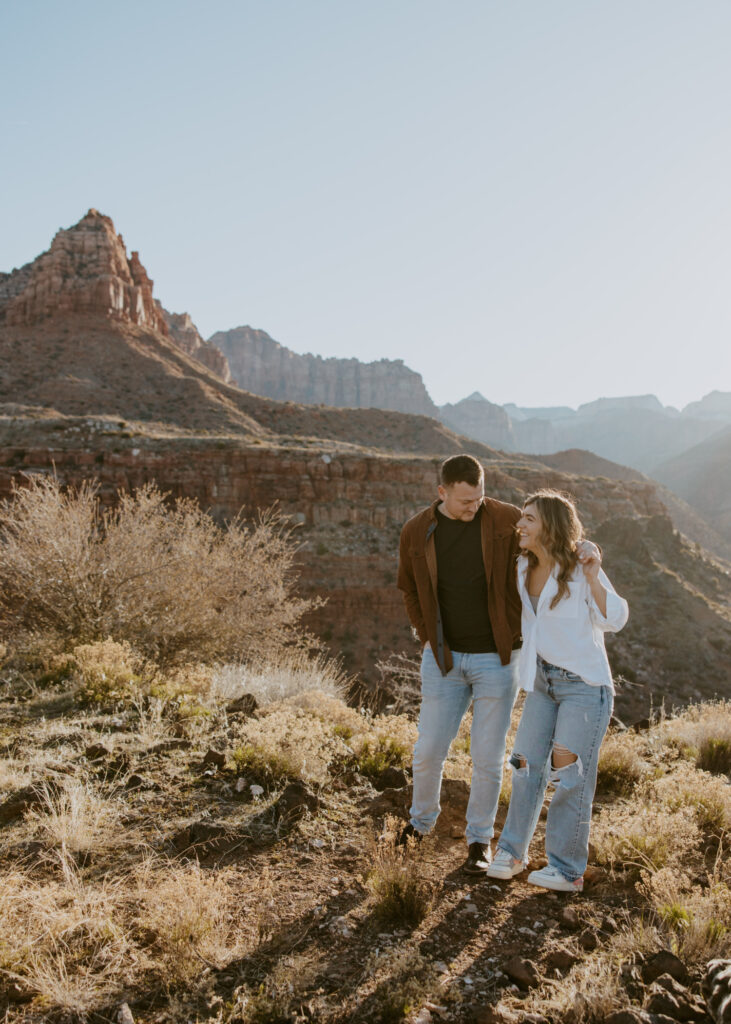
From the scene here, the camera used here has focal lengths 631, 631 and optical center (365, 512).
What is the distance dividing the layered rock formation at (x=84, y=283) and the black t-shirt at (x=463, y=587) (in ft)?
181

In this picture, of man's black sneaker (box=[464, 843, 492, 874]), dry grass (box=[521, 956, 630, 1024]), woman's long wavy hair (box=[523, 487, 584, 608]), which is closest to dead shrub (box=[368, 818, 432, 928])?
man's black sneaker (box=[464, 843, 492, 874])

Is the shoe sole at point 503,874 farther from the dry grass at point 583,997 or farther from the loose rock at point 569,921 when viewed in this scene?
the dry grass at point 583,997

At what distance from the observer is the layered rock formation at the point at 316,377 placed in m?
137

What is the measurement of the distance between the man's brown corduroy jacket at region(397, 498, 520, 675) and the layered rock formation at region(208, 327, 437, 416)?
13418cm

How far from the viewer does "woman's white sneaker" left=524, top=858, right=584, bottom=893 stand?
302 centimetres

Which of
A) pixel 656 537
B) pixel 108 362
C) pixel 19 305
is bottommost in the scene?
pixel 656 537

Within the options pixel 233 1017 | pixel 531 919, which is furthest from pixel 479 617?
pixel 233 1017

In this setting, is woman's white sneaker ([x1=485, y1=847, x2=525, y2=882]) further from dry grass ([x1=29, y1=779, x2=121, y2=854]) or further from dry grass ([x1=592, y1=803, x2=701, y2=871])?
dry grass ([x1=29, y1=779, x2=121, y2=854])

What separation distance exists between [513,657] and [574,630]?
0.41 meters

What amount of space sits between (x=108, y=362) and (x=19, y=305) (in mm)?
12073

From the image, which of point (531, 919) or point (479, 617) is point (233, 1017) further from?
point (479, 617)

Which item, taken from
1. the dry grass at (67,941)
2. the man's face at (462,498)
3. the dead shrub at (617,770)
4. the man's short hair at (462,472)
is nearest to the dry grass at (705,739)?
the dead shrub at (617,770)

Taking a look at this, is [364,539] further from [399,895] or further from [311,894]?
[399,895]

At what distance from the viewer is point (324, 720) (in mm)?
5430
